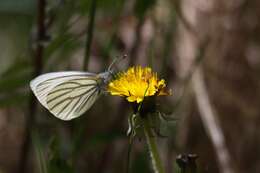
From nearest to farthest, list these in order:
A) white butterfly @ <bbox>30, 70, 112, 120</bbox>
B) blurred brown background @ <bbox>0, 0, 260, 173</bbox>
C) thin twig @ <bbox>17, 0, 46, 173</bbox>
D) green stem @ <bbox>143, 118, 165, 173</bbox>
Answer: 1. green stem @ <bbox>143, 118, 165, 173</bbox>
2. white butterfly @ <bbox>30, 70, 112, 120</bbox>
3. thin twig @ <bbox>17, 0, 46, 173</bbox>
4. blurred brown background @ <bbox>0, 0, 260, 173</bbox>

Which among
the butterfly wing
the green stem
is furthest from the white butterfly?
the green stem

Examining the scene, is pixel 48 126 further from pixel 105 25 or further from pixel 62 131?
pixel 105 25

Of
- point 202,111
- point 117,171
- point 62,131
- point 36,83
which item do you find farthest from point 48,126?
point 36,83

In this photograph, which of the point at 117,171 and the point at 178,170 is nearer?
the point at 178,170

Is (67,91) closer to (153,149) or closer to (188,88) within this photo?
(153,149)

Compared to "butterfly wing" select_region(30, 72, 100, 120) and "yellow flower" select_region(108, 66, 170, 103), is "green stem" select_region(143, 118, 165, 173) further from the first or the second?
"butterfly wing" select_region(30, 72, 100, 120)

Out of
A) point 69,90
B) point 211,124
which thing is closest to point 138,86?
point 69,90

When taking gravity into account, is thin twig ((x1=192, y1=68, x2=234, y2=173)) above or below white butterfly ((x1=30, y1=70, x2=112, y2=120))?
below
